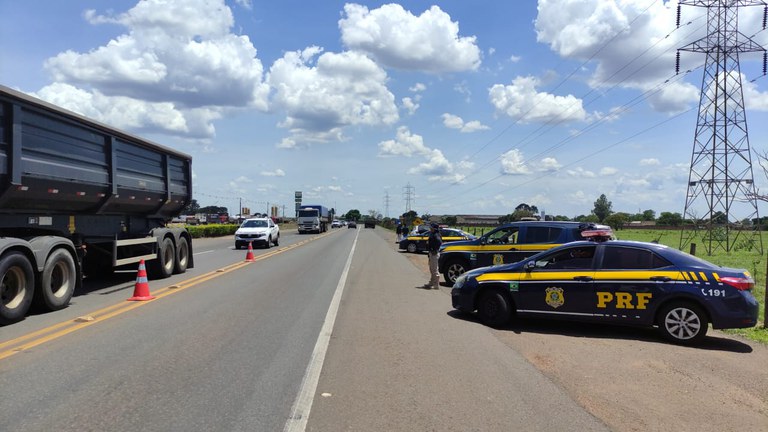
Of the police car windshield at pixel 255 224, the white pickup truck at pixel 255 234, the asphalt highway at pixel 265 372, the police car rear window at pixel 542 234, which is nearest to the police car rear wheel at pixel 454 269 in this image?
the police car rear window at pixel 542 234

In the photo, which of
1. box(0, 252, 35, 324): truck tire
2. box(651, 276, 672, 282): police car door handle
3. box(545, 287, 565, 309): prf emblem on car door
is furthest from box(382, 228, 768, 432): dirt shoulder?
box(0, 252, 35, 324): truck tire

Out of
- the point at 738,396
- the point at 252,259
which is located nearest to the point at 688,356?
the point at 738,396

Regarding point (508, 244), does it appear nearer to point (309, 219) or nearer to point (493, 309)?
point (493, 309)

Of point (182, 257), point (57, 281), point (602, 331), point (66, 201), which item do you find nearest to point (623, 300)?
point (602, 331)

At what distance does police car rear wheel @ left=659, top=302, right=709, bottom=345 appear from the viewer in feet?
25.7

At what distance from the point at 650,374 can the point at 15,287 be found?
9.07 m

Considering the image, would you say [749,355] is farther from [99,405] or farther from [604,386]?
[99,405]

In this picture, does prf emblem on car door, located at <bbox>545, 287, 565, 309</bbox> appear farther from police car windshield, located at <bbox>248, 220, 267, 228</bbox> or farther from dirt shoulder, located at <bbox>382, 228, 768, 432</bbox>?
police car windshield, located at <bbox>248, 220, 267, 228</bbox>

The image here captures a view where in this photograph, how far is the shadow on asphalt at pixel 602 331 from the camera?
8016mm

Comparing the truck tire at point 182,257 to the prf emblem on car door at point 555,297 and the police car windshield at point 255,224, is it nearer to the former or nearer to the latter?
the prf emblem on car door at point 555,297

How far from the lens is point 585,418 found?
483 cm

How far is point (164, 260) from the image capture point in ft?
48.9

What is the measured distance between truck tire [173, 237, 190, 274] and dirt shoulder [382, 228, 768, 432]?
10428 mm

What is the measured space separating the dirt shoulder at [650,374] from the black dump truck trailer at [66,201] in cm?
742
